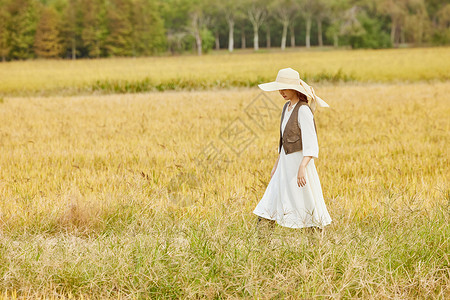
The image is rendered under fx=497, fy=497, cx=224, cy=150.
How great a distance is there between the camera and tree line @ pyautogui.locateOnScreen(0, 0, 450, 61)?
4922 centimetres

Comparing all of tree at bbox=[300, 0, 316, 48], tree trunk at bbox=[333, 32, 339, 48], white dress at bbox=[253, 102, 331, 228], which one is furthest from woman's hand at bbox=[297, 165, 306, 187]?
tree at bbox=[300, 0, 316, 48]

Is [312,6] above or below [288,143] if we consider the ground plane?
above

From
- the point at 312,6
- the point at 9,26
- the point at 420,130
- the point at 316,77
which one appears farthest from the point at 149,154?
the point at 312,6

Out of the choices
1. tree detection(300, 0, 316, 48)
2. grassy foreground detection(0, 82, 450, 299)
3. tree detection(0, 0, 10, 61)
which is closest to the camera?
grassy foreground detection(0, 82, 450, 299)

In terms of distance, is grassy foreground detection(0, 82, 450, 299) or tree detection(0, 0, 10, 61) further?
tree detection(0, 0, 10, 61)

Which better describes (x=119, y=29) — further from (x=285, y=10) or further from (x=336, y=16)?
(x=336, y=16)

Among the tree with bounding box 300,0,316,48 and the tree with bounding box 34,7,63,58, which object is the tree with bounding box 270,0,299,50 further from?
the tree with bounding box 34,7,63,58

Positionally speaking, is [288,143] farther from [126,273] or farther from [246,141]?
[246,141]

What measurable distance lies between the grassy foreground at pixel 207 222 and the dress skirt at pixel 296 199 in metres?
0.14

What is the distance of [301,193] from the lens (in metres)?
3.69

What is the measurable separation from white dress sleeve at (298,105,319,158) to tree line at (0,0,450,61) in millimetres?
47646

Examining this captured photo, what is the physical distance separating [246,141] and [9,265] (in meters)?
5.76

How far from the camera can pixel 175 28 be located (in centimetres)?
6106

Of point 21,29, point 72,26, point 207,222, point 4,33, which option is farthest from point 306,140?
point 21,29
